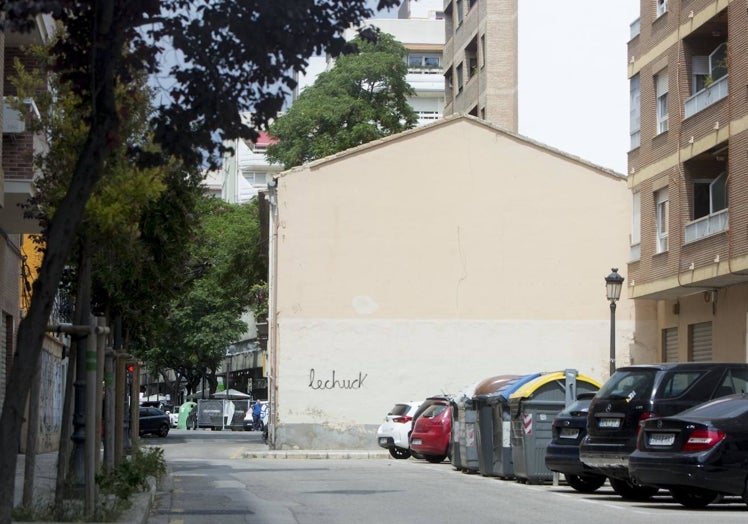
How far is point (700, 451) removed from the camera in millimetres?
15992

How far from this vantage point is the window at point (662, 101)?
3316cm

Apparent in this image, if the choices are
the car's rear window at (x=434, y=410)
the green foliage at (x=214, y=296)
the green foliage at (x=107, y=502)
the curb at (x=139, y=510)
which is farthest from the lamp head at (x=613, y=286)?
the curb at (x=139, y=510)

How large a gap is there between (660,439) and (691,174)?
52.9ft

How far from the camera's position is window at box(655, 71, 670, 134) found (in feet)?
109

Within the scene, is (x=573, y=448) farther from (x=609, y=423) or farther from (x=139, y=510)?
(x=139, y=510)

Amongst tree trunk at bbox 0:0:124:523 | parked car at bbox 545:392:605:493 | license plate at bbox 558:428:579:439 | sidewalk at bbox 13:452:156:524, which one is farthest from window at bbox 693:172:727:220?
tree trunk at bbox 0:0:124:523

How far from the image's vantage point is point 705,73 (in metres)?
Answer: 31.5

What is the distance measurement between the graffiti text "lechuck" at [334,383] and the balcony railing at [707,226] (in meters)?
12.7

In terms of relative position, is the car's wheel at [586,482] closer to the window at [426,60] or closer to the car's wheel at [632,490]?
the car's wheel at [632,490]

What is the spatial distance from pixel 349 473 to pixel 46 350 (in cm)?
1461

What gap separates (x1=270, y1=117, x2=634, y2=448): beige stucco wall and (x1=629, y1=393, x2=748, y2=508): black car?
23.7m

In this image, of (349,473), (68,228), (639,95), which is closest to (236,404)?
(639,95)

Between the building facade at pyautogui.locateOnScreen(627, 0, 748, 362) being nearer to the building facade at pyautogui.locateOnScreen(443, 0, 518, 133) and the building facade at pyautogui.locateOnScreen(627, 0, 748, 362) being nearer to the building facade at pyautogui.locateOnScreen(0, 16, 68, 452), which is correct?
the building facade at pyautogui.locateOnScreen(0, 16, 68, 452)

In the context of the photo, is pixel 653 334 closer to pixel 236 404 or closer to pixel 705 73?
pixel 705 73
